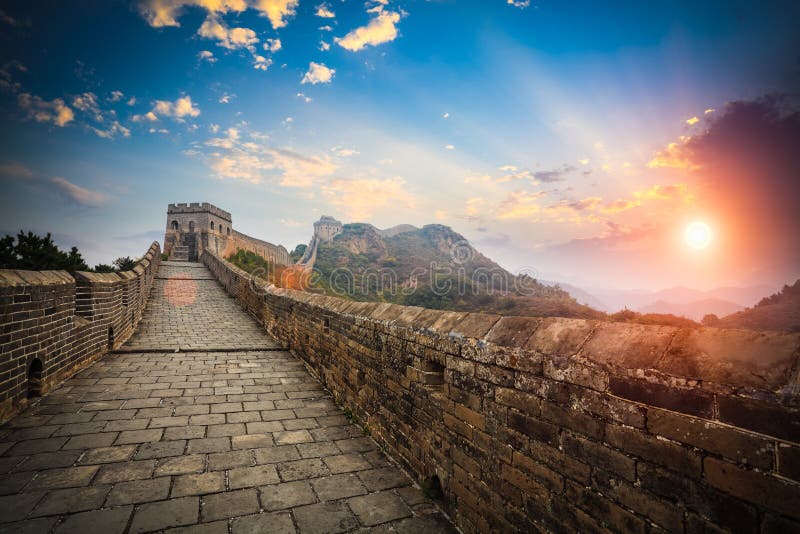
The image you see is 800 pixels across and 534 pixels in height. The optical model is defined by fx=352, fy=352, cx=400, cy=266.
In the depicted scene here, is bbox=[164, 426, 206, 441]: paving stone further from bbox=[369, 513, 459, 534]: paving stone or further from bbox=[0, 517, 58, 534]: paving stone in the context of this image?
bbox=[369, 513, 459, 534]: paving stone

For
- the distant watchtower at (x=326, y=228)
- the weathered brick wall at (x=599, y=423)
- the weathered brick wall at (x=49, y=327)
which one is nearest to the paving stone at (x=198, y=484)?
the weathered brick wall at (x=599, y=423)

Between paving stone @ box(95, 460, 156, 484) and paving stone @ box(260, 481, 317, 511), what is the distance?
1.07 m

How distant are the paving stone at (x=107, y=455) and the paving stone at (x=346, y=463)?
6.05ft

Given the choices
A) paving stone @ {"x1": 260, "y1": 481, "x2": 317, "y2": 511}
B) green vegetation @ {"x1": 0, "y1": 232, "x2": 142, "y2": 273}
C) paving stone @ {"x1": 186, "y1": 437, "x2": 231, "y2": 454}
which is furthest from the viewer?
green vegetation @ {"x1": 0, "y1": 232, "x2": 142, "y2": 273}

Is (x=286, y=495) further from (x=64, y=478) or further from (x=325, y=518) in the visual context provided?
(x=64, y=478)

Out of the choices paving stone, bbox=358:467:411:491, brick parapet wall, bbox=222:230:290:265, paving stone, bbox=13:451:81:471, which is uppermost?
brick parapet wall, bbox=222:230:290:265

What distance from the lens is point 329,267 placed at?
80438mm

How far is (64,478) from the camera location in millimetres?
2865

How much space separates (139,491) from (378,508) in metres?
1.90

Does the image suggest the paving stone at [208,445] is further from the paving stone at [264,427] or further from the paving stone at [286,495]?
the paving stone at [286,495]

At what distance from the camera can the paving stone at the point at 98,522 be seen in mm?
2322

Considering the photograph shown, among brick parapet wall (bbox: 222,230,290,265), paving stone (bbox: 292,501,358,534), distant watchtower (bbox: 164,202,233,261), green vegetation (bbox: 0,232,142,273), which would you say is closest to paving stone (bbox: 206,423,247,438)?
paving stone (bbox: 292,501,358,534)

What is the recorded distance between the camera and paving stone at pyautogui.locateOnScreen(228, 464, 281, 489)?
3.03 metres

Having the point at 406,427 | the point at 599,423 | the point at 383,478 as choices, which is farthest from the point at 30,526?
the point at 599,423
